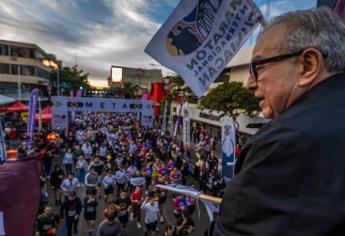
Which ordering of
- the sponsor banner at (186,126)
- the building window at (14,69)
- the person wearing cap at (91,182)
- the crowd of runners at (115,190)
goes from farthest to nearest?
1. the building window at (14,69)
2. the sponsor banner at (186,126)
3. the person wearing cap at (91,182)
4. the crowd of runners at (115,190)

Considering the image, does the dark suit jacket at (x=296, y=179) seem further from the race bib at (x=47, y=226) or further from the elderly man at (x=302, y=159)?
the race bib at (x=47, y=226)

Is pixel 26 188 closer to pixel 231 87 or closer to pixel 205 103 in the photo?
pixel 231 87

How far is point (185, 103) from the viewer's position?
41.9 metres

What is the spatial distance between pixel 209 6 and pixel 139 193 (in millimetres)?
7150

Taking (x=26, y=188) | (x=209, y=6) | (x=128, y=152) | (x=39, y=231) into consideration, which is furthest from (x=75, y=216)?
(x=128, y=152)

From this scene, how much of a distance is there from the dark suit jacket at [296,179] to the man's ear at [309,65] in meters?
0.15

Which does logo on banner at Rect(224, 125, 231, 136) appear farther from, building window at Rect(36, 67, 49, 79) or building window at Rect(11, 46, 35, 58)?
building window at Rect(36, 67, 49, 79)

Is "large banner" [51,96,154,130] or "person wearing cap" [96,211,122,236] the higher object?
"large banner" [51,96,154,130]

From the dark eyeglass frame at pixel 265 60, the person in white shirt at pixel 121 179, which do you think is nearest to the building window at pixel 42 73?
the person in white shirt at pixel 121 179

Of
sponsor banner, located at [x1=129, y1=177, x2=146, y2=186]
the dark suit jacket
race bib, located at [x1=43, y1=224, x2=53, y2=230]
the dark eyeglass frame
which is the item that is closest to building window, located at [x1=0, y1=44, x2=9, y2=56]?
sponsor banner, located at [x1=129, y1=177, x2=146, y2=186]

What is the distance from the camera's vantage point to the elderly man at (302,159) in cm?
74

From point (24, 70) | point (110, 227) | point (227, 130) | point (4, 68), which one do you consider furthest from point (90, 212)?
point (24, 70)

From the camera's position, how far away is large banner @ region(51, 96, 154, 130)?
23969 millimetres

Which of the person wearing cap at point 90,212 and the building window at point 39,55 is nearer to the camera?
the person wearing cap at point 90,212
